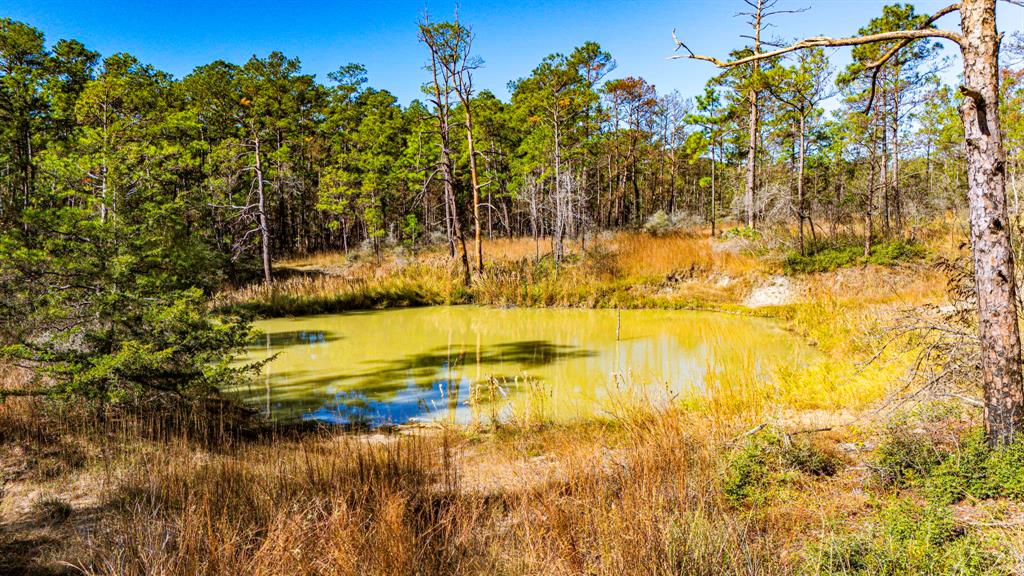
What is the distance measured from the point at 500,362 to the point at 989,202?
22.8 ft

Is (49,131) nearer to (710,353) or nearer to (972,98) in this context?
(710,353)

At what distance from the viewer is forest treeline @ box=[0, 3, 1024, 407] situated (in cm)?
468

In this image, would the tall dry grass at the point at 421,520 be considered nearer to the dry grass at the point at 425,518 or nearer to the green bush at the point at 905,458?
the dry grass at the point at 425,518

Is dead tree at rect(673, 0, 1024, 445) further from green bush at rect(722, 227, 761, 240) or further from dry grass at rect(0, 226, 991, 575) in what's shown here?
green bush at rect(722, 227, 761, 240)

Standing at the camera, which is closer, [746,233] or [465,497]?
[465,497]

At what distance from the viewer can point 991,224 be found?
8.95ft

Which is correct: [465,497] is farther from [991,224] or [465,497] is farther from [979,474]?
[991,224]

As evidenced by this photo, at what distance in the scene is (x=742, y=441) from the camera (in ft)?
12.2

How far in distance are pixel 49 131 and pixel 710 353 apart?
30.2 m

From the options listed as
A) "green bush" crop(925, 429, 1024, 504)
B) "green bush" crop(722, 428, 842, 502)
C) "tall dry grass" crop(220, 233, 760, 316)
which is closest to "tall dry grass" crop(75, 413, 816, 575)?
"green bush" crop(722, 428, 842, 502)

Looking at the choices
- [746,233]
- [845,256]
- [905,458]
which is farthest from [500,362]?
[845,256]

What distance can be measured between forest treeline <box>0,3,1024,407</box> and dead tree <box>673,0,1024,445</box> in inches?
23.7

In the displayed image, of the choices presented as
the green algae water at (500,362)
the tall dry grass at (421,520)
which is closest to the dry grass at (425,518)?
the tall dry grass at (421,520)

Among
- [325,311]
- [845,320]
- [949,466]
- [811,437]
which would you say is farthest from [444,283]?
[949,466]
